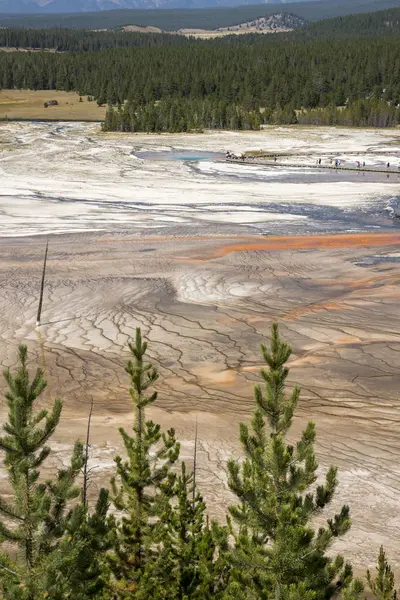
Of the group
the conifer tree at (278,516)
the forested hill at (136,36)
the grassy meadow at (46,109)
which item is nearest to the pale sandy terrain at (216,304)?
the conifer tree at (278,516)

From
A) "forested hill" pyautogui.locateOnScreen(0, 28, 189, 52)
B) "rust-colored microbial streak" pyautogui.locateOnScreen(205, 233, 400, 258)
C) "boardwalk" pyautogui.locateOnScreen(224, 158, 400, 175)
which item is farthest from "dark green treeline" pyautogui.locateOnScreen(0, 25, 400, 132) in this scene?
"forested hill" pyautogui.locateOnScreen(0, 28, 189, 52)

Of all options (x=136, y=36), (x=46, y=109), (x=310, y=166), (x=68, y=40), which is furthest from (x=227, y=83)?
(x=68, y=40)

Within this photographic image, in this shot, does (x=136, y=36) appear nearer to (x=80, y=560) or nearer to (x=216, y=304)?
(x=216, y=304)

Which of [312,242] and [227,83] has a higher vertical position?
[227,83]

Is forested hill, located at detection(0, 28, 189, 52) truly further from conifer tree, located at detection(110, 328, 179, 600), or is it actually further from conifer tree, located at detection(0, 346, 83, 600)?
conifer tree, located at detection(0, 346, 83, 600)

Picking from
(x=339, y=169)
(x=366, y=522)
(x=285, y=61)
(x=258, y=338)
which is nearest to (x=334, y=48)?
(x=285, y=61)

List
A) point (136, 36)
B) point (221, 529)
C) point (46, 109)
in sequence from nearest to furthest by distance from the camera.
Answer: point (221, 529)
point (46, 109)
point (136, 36)

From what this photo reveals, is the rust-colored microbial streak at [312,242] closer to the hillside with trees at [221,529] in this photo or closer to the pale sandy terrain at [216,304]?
the pale sandy terrain at [216,304]
